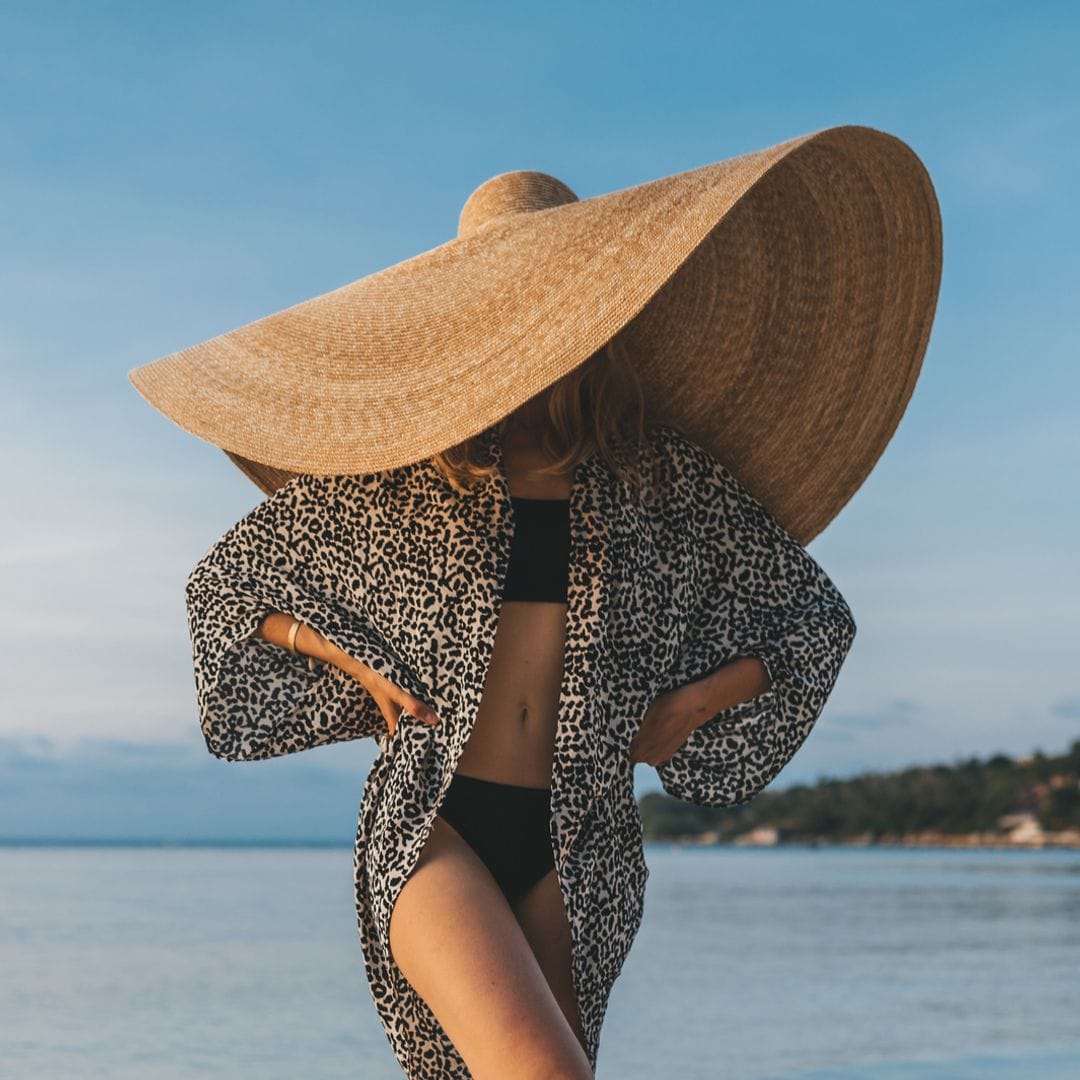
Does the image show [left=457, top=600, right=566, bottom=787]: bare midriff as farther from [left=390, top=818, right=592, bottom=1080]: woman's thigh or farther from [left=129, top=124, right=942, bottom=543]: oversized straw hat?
[left=129, top=124, right=942, bottom=543]: oversized straw hat

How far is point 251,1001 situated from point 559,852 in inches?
387

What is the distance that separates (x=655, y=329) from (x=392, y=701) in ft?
3.10

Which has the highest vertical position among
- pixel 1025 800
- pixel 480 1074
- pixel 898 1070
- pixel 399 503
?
pixel 399 503

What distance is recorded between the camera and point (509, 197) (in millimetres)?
2906

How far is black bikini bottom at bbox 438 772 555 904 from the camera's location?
249cm

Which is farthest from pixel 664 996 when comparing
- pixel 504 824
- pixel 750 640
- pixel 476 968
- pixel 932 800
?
pixel 932 800

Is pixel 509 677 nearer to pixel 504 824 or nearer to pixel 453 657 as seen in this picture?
pixel 453 657

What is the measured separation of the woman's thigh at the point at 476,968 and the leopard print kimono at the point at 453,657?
0.05m

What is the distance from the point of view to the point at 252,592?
8.55 ft

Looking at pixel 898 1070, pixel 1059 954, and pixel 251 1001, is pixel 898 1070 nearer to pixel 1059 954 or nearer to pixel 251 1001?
pixel 251 1001

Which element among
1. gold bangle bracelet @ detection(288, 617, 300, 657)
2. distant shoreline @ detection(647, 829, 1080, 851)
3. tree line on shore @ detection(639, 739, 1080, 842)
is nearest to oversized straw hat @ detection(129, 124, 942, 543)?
gold bangle bracelet @ detection(288, 617, 300, 657)

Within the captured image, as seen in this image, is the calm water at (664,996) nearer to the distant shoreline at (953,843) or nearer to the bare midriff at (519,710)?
the bare midriff at (519,710)

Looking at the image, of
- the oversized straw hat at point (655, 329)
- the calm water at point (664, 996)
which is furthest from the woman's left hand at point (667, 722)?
the calm water at point (664, 996)

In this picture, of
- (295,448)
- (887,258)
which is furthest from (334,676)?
(887,258)
